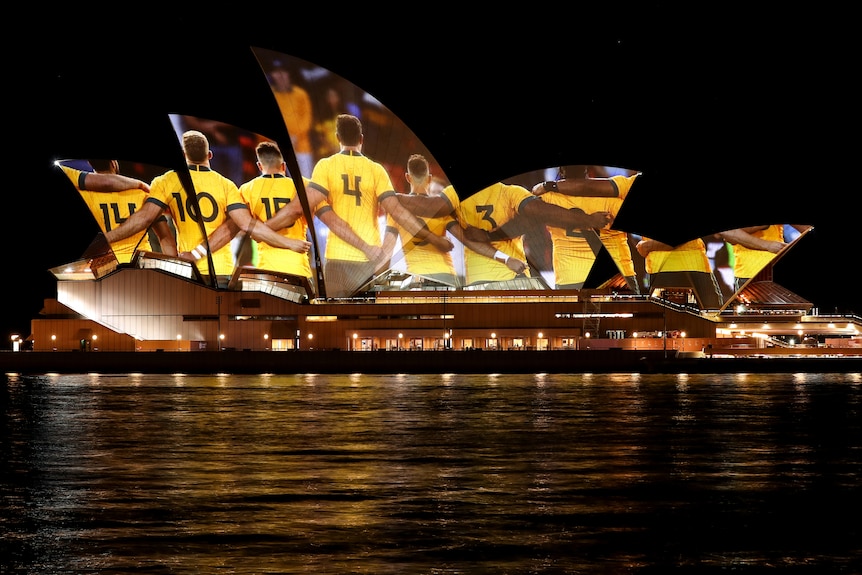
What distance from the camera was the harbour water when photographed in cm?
1398

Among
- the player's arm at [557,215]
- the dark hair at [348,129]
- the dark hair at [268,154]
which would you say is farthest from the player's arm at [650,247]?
the dark hair at [268,154]

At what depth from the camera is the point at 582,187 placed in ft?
221

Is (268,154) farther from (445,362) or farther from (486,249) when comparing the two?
(445,362)

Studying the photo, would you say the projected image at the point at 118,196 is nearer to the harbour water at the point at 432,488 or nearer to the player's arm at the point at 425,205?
the player's arm at the point at 425,205

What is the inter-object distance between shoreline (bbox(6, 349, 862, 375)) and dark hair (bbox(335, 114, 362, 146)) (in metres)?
11.1

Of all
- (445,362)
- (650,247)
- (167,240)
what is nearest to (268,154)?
(167,240)

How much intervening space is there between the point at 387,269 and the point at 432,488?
49.6 m

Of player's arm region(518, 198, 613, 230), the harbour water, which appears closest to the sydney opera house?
player's arm region(518, 198, 613, 230)

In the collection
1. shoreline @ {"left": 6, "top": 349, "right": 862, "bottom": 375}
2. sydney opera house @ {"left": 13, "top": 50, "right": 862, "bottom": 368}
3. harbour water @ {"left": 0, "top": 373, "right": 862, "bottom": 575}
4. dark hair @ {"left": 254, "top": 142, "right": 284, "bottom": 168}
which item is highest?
dark hair @ {"left": 254, "top": 142, "right": 284, "bottom": 168}

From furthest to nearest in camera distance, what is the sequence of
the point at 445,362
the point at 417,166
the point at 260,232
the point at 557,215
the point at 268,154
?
the point at 260,232 → the point at 557,215 → the point at 268,154 → the point at 417,166 → the point at 445,362

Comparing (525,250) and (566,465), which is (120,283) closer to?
(525,250)

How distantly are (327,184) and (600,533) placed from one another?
50.9m

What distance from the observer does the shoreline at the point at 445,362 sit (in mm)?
62250

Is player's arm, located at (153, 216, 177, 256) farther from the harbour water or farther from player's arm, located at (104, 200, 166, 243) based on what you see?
the harbour water
